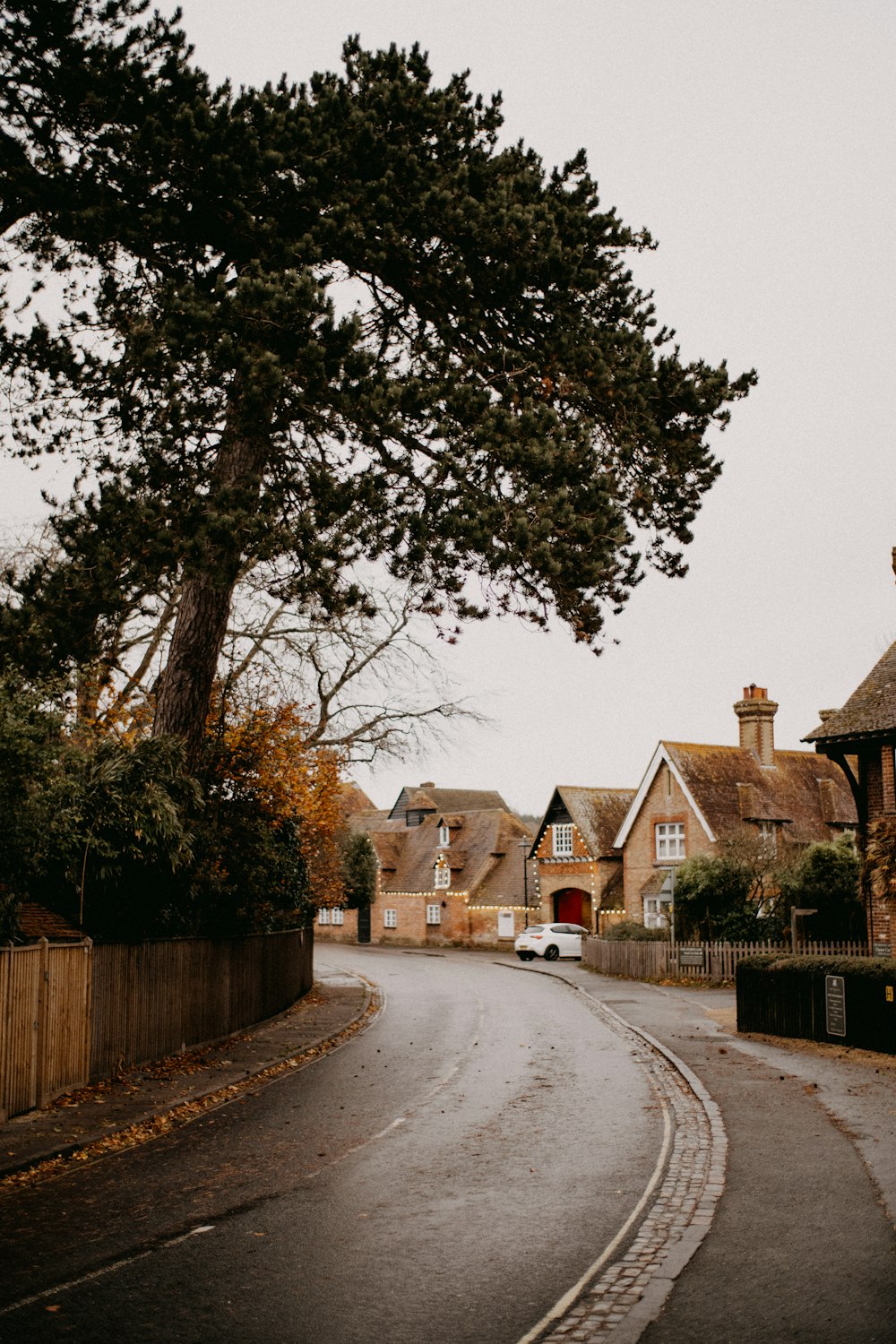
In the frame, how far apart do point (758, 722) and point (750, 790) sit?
12.8 feet

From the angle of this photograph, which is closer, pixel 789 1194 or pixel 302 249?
pixel 789 1194

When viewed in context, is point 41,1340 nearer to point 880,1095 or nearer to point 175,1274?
point 175,1274

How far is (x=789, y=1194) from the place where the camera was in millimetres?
9648

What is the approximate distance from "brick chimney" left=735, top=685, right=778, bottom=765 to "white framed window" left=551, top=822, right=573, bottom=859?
1051 centimetres

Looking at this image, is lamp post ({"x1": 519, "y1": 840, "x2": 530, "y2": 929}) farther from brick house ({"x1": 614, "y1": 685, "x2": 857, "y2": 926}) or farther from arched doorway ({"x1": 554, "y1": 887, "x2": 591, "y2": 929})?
brick house ({"x1": 614, "y1": 685, "x2": 857, "y2": 926})

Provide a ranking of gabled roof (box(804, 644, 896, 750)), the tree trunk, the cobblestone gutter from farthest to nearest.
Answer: gabled roof (box(804, 644, 896, 750)) < the tree trunk < the cobblestone gutter

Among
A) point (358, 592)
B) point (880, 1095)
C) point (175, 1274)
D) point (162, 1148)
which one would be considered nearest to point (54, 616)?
point (358, 592)

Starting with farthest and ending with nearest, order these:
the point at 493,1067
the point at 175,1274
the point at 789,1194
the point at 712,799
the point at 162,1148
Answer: the point at 712,799 → the point at 493,1067 → the point at 162,1148 → the point at 789,1194 → the point at 175,1274

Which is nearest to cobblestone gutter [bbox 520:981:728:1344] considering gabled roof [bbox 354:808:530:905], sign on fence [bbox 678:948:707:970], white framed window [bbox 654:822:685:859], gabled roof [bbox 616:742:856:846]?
sign on fence [bbox 678:948:707:970]

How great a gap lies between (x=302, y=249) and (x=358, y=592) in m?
4.21

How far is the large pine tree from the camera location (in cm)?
1418

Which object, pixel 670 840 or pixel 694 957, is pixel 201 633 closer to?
pixel 694 957

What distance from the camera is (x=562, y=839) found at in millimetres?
59156

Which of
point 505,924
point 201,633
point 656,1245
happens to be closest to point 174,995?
point 201,633
